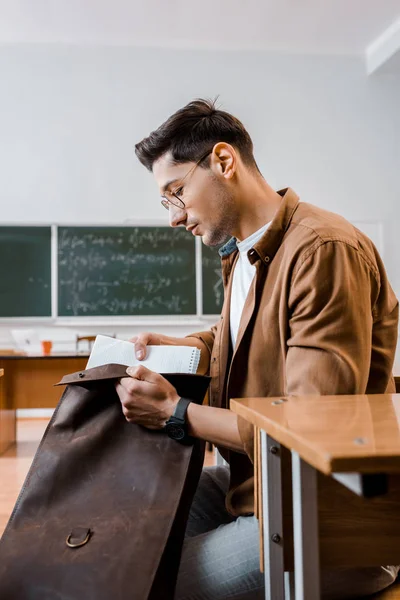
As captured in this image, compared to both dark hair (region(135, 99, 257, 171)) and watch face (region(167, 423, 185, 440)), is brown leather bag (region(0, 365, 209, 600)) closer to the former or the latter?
watch face (region(167, 423, 185, 440))

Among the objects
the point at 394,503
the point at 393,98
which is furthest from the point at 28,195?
the point at 394,503

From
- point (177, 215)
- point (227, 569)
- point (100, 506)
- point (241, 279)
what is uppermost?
point (177, 215)

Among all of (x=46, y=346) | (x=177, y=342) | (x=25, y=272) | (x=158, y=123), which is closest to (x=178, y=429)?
(x=177, y=342)

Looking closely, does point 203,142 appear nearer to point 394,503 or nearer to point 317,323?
point 317,323

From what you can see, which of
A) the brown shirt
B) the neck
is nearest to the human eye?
the neck

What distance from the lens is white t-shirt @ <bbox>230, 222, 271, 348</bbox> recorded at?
1331 millimetres

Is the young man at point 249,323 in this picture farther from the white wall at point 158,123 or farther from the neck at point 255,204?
the white wall at point 158,123

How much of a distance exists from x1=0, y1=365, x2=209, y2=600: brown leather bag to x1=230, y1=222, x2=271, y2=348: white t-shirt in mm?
248

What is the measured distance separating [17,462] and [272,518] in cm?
300

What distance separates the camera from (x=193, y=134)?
4.32 ft

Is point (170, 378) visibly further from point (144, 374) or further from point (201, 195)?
point (201, 195)

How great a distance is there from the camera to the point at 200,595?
104cm

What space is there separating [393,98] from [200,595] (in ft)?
18.0

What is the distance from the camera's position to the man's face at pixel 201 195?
1328 millimetres
